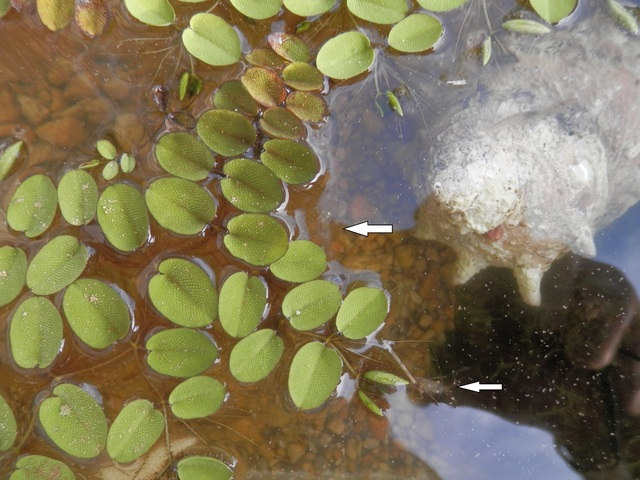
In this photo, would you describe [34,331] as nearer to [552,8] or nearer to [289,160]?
[289,160]

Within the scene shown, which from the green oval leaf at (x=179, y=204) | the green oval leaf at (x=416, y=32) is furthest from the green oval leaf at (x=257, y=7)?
the green oval leaf at (x=179, y=204)

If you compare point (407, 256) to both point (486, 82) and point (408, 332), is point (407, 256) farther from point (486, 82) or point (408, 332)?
point (486, 82)

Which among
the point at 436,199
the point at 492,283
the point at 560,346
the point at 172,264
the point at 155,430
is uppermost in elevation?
the point at 436,199

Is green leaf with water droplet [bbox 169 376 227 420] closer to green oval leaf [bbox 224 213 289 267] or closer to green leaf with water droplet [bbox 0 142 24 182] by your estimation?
green oval leaf [bbox 224 213 289 267]

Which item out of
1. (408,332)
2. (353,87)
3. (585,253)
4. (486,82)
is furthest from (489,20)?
(408,332)

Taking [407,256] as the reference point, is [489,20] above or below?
above

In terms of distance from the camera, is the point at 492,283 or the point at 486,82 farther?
the point at 492,283
